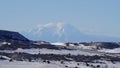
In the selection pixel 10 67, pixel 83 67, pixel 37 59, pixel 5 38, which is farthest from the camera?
pixel 5 38

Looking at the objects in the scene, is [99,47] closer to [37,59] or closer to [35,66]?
[37,59]

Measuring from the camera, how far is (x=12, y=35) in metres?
73.1

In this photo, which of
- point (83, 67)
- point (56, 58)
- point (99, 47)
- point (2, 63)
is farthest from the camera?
point (99, 47)

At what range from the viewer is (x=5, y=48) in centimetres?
5466

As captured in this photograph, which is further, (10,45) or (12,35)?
(12,35)

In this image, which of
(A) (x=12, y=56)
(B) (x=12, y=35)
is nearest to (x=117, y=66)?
(A) (x=12, y=56)

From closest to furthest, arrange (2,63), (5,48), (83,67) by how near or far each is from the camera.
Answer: (2,63) < (83,67) < (5,48)

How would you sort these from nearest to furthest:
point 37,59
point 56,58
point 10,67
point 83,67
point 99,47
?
1. point 10,67
2. point 83,67
3. point 37,59
4. point 56,58
5. point 99,47

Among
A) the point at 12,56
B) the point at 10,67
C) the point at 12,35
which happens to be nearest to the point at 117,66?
the point at 12,56

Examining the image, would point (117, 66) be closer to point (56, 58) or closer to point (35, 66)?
point (56, 58)

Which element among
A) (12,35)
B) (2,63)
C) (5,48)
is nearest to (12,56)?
(2,63)

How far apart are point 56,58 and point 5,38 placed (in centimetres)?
2336

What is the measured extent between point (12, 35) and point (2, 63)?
36.6m

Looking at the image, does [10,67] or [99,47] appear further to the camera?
[99,47]
